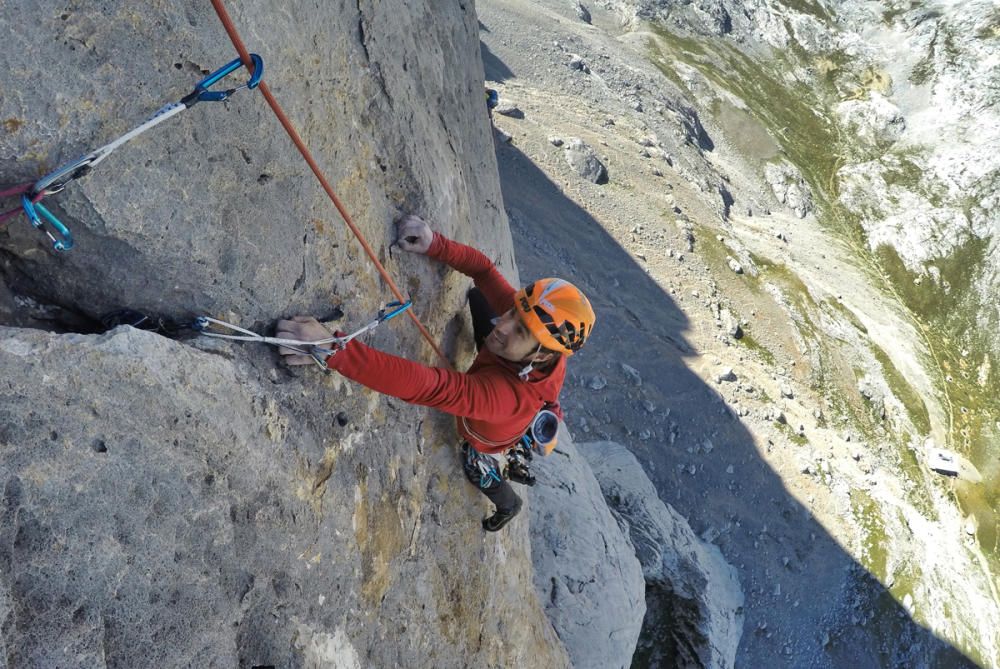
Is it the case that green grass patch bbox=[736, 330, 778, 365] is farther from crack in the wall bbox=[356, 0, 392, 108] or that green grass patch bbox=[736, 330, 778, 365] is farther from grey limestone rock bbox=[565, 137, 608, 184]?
crack in the wall bbox=[356, 0, 392, 108]

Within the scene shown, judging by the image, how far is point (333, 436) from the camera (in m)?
4.81

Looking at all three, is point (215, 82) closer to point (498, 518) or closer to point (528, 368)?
point (528, 368)

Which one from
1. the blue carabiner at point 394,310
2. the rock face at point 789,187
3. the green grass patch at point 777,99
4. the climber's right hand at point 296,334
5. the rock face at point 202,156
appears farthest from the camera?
the green grass patch at point 777,99

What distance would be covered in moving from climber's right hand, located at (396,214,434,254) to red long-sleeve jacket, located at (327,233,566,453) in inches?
5.0

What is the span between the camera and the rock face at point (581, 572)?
1059 cm

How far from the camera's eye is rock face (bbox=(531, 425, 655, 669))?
1059 centimetres

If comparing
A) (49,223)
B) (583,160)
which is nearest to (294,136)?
(49,223)

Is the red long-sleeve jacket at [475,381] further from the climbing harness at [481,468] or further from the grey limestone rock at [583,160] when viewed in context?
the grey limestone rock at [583,160]

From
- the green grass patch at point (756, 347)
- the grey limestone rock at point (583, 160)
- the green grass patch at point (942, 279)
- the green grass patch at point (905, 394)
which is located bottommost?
the green grass patch at point (942, 279)

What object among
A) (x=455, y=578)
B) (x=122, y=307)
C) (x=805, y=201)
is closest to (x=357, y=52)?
(x=122, y=307)

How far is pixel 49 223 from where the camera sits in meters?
3.47

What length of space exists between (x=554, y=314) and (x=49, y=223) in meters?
3.53

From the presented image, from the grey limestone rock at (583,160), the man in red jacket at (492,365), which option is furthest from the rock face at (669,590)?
the grey limestone rock at (583,160)

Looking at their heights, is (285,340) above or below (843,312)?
above
